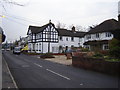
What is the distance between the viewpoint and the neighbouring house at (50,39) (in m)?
47.8

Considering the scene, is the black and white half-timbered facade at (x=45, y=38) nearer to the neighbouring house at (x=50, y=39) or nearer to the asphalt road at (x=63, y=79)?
the neighbouring house at (x=50, y=39)

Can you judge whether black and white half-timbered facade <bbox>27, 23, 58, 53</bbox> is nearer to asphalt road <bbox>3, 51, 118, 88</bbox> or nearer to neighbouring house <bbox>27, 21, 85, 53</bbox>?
neighbouring house <bbox>27, 21, 85, 53</bbox>

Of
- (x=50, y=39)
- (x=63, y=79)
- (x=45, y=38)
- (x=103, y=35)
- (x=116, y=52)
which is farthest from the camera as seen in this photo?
(x=50, y=39)

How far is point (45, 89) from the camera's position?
744cm

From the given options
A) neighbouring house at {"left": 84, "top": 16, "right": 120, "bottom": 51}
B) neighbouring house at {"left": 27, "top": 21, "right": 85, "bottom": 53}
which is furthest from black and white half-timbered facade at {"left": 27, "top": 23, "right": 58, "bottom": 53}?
neighbouring house at {"left": 84, "top": 16, "right": 120, "bottom": 51}

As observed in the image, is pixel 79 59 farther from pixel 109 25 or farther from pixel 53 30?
pixel 53 30

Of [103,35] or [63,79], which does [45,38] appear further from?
[63,79]

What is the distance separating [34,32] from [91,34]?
18686 mm

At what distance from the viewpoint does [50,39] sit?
4884 centimetres

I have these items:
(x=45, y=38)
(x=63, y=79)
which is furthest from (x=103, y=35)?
(x=63, y=79)

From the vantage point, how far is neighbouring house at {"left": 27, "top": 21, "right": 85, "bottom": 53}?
47.8m

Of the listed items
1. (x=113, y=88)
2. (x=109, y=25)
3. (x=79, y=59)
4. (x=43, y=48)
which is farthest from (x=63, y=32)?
(x=113, y=88)

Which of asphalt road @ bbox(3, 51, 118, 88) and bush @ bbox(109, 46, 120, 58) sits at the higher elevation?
bush @ bbox(109, 46, 120, 58)

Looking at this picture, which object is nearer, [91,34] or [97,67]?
[97,67]
